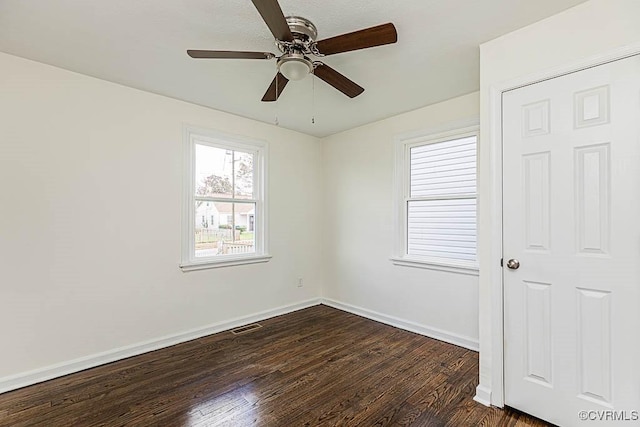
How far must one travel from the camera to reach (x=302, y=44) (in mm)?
1788

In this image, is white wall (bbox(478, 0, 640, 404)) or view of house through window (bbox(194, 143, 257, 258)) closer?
white wall (bbox(478, 0, 640, 404))

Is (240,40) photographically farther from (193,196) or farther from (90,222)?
(90,222)

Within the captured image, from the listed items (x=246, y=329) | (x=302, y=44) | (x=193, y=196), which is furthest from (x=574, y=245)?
(x=193, y=196)

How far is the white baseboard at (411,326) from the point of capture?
297 centimetres

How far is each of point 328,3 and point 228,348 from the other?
9.79ft

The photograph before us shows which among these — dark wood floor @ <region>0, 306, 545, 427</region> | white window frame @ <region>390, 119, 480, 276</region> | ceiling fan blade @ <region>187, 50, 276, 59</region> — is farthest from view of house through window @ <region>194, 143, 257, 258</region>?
white window frame @ <region>390, 119, 480, 276</region>

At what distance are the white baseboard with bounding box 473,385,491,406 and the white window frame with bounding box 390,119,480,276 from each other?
3.90 ft

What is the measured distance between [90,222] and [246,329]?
191cm

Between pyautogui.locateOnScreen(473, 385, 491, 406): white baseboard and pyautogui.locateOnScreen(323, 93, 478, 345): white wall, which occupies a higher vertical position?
pyautogui.locateOnScreen(323, 93, 478, 345): white wall

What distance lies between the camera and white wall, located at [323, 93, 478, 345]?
307 cm

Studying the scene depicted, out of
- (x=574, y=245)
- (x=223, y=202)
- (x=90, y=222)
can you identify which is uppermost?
(x=223, y=202)

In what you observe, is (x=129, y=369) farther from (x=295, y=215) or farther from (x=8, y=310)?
(x=295, y=215)

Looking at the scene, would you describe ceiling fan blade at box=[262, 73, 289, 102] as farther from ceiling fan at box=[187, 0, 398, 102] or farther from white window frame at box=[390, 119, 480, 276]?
white window frame at box=[390, 119, 480, 276]

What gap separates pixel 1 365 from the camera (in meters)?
2.22
